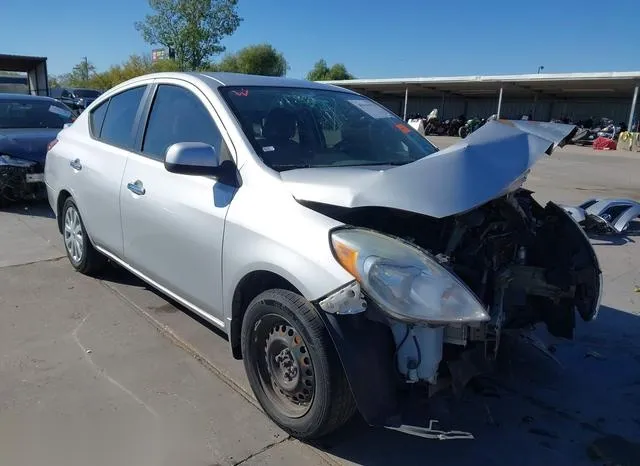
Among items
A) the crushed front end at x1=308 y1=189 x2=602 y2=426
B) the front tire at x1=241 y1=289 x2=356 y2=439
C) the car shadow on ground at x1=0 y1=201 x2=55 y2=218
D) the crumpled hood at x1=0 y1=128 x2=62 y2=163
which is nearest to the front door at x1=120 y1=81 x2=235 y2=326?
the front tire at x1=241 y1=289 x2=356 y2=439

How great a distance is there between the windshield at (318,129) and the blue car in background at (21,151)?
18.1 feet

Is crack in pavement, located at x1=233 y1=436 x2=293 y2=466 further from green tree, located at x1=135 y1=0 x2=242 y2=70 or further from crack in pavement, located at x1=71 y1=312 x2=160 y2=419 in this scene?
green tree, located at x1=135 y1=0 x2=242 y2=70

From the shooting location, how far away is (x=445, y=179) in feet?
7.64

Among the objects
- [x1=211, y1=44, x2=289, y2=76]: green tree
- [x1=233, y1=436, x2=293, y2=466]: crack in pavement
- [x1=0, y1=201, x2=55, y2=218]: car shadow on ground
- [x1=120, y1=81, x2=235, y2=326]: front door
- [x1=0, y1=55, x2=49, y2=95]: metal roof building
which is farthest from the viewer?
[x1=211, y1=44, x2=289, y2=76]: green tree

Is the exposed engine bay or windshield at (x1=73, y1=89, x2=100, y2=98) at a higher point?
windshield at (x1=73, y1=89, x2=100, y2=98)

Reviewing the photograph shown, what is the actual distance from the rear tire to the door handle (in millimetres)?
1159

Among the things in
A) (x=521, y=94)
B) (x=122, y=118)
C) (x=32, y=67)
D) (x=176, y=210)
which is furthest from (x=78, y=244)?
(x=521, y=94)

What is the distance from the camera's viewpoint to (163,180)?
3.36 m

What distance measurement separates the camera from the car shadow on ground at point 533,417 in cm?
257

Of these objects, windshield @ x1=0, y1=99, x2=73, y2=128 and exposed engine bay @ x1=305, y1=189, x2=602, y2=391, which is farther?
windshield @ x1=0, y1=99, x2=73, y2=128

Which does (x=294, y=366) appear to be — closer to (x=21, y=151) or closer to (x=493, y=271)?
(x=493, y=271)

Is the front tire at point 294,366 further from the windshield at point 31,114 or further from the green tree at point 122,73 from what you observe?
the green tree at point 122,73

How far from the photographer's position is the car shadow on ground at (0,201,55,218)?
7629 mm

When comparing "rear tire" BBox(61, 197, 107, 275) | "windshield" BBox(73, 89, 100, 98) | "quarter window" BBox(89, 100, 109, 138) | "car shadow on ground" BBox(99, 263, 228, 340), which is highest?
"windshield" BBox(73, 89, 100, 98)
